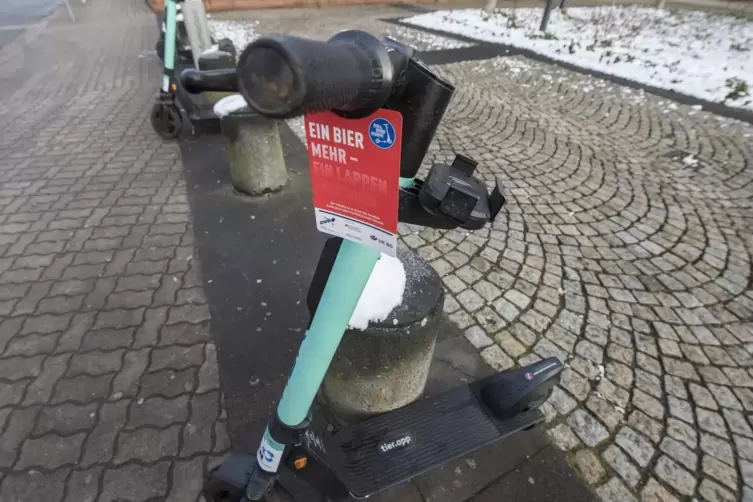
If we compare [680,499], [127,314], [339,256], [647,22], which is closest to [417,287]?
[339,256]

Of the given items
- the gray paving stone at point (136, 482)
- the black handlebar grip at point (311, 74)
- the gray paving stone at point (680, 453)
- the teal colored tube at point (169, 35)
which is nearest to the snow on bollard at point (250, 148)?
the teal colored tube at point (169, 35)

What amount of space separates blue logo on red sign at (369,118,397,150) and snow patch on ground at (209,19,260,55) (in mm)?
9564

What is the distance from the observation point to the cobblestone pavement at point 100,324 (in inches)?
84.4

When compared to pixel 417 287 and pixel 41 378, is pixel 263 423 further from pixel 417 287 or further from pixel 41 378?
pixel 41 378

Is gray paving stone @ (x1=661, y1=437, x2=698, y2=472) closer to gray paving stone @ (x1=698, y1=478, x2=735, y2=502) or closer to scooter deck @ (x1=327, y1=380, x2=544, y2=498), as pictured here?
gray paving stone @ (x1=698, y1=478, x2=735, y2=502)

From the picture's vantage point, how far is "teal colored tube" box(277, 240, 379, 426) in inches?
50.4

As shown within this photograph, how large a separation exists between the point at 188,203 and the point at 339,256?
3.39 m

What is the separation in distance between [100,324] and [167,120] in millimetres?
3346

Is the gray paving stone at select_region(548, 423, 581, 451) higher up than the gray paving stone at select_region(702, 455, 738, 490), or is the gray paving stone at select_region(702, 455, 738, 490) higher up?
the gray paving stone at select_region(702, 455, 738, 490)

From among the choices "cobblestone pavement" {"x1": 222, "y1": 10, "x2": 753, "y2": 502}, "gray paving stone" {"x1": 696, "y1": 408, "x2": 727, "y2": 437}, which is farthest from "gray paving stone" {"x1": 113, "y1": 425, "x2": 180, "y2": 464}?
"gray paving stone" {"x1": 696, "y1": 408, "x2": 727, "y2": 437}

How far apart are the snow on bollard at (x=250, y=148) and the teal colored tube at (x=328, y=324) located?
2.89 metres

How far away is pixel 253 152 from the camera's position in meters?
4.05

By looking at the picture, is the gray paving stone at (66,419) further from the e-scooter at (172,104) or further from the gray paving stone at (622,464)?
the e-scooter at (172,104)

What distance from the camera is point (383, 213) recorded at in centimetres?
108
